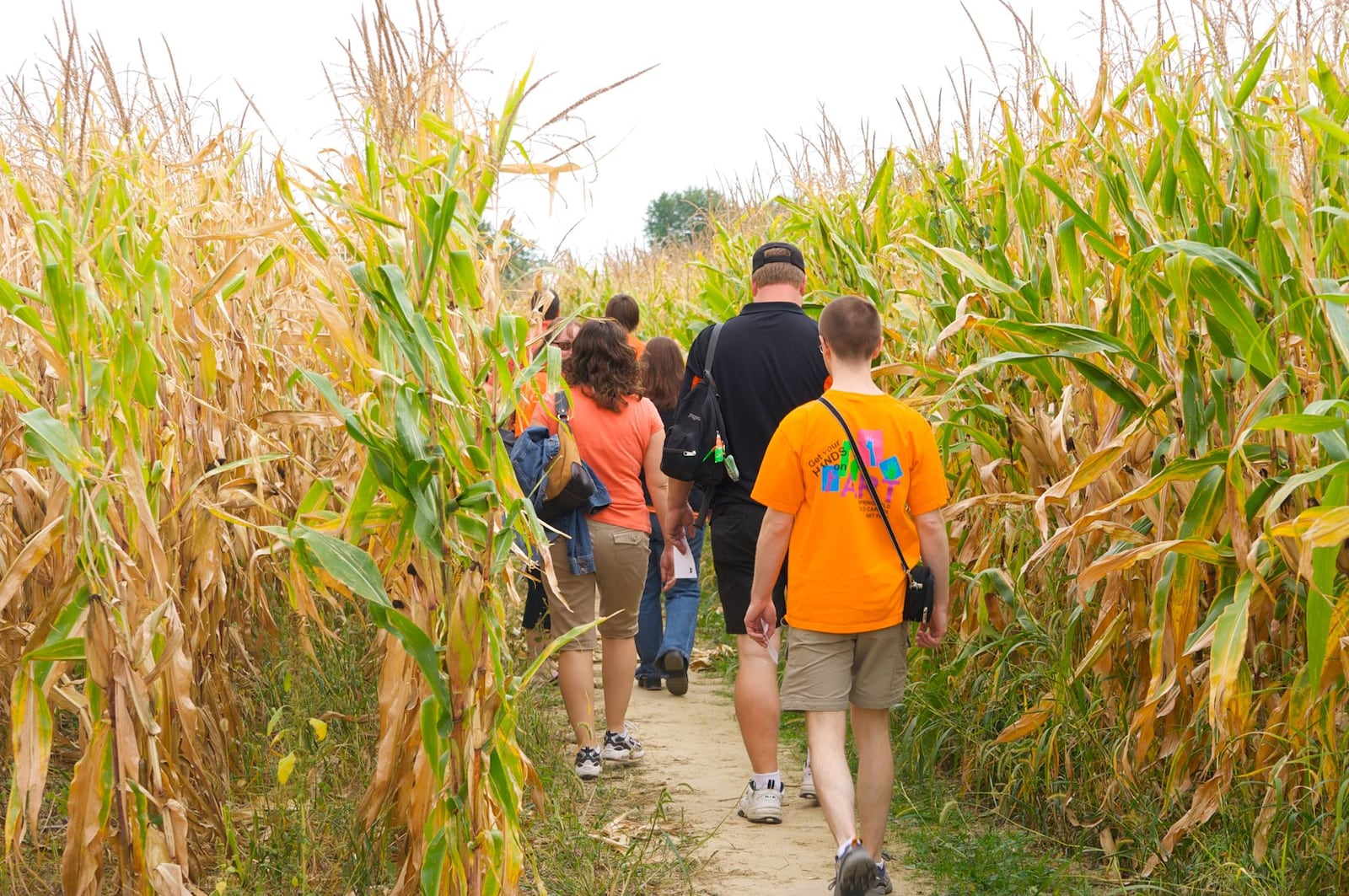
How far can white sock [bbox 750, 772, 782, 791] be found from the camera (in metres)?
4.91

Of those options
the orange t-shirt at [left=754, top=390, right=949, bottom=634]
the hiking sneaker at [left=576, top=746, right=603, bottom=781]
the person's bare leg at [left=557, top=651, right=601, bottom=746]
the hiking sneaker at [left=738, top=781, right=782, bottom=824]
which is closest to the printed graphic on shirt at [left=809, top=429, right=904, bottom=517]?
the orange t-shirt at [left=754, top=390, right=949, bottom=634]

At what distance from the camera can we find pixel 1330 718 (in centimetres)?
341

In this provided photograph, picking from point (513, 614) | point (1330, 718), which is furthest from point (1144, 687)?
point (513, 614)

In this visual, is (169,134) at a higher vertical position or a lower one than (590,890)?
higher

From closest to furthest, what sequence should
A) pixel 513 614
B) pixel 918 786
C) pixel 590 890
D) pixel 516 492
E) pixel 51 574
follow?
pixel 516 492, pixel 590 890, pixel 51 574, pixel 918 786, pixel 513 614

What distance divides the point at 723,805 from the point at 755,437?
1466mm

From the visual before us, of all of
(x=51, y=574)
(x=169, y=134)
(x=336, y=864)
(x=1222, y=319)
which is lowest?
(x=336, y=864)

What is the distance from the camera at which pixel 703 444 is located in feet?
16.4

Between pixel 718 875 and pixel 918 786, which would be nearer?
pixel 718 875

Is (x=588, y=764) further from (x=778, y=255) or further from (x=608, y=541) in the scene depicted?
(x=778, y=255)

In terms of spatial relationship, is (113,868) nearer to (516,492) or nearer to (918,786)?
(516,492)

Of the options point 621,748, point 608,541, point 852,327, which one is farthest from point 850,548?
point 621,748

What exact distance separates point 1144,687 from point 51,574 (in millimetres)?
3598

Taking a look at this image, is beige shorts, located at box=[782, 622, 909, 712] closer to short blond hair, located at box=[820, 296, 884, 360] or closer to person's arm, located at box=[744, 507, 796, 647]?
person's arm, located at box=[744, 507, 796, 647]
